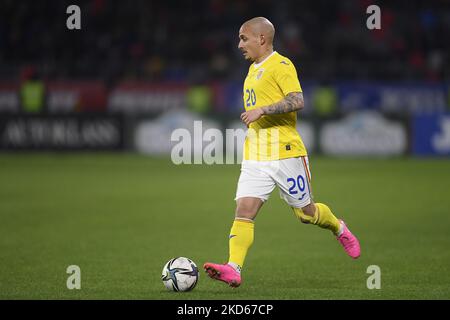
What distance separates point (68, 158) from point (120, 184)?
5.59 m

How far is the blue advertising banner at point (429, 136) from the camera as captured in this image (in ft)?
70.3

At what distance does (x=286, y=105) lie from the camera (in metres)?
6.95

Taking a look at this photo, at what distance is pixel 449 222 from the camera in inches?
456

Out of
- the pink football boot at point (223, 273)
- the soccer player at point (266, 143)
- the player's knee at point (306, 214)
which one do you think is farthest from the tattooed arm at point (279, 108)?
the pink football boot at point (223, 273)

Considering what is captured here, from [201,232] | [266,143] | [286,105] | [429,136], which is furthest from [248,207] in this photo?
[429,136]

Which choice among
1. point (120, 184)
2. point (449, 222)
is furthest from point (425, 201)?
point (120, 184)

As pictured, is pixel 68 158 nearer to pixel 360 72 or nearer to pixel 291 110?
pixel 360 72

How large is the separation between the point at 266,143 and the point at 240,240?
839 mm

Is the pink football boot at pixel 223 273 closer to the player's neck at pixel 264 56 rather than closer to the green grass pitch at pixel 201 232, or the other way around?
the green grass pitch at pixel 201 232

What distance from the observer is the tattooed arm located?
22.5 ft

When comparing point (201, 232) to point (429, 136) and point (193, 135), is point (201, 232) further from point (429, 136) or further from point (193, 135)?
point (429, 136)

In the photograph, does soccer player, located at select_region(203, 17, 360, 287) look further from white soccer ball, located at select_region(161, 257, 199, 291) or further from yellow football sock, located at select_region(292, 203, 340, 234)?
white soccer ball, located at select_region(161, 257, 199, 291)

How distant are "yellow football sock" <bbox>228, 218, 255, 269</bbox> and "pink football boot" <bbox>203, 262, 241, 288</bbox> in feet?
0.51

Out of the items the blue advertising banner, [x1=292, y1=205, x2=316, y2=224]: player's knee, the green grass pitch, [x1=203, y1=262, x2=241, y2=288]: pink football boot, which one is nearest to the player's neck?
[x1=292, y1=205, x2=316, y2=224]: player's knee
